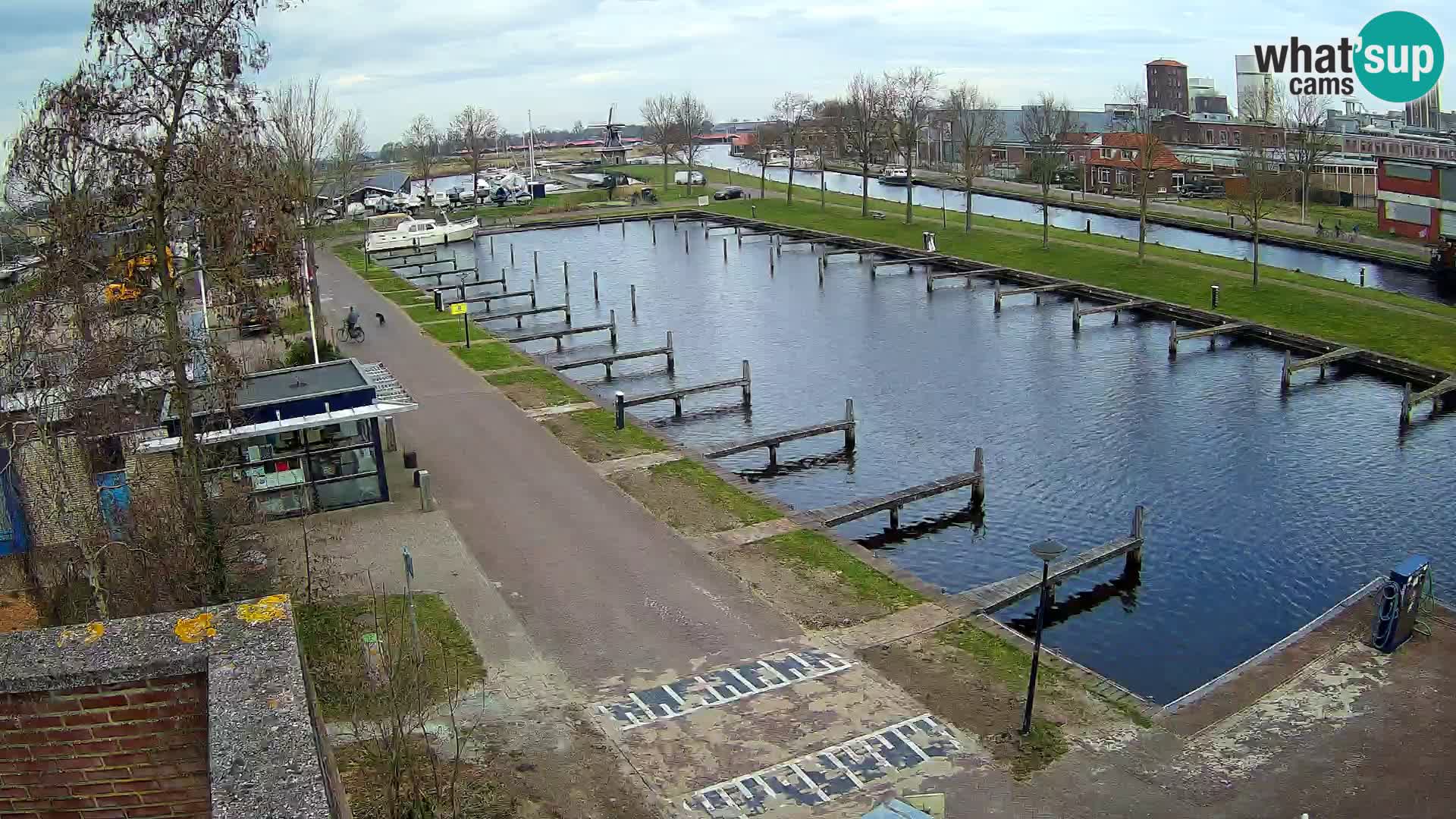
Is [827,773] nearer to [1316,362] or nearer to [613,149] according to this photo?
[1316,362]

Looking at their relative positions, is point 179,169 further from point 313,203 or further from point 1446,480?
point 313,203

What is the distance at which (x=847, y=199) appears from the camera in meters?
87.9

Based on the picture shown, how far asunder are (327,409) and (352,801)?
41.1 ft

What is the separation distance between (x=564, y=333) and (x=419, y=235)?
31183 mm

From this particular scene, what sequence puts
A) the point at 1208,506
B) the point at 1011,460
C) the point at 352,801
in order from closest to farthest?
the point at 352,801 < the point at 1208,506 < the point at 1011,460

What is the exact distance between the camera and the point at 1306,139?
7488 cm

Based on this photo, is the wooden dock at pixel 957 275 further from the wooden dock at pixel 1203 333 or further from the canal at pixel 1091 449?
the wooden dock at pixel 1203 333

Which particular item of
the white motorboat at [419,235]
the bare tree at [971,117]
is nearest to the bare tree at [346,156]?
the white motorboat at [419,235]

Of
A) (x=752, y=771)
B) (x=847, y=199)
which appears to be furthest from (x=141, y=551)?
(x=847, y=199)

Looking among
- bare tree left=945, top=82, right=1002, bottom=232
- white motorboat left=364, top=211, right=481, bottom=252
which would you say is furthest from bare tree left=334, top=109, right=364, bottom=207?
bare tree left=945, top=82, right=1002, bottom=232

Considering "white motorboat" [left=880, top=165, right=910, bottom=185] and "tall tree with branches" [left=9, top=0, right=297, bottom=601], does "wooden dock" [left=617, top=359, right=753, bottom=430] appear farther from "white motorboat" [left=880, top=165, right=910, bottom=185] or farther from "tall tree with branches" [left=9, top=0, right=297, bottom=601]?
"white motorboat" [left=880, top=165, right=910, bottom=185]

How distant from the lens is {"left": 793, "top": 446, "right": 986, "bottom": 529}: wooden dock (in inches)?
1013

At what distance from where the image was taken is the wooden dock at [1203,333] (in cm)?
4259

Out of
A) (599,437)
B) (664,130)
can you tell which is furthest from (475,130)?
(599,437)
